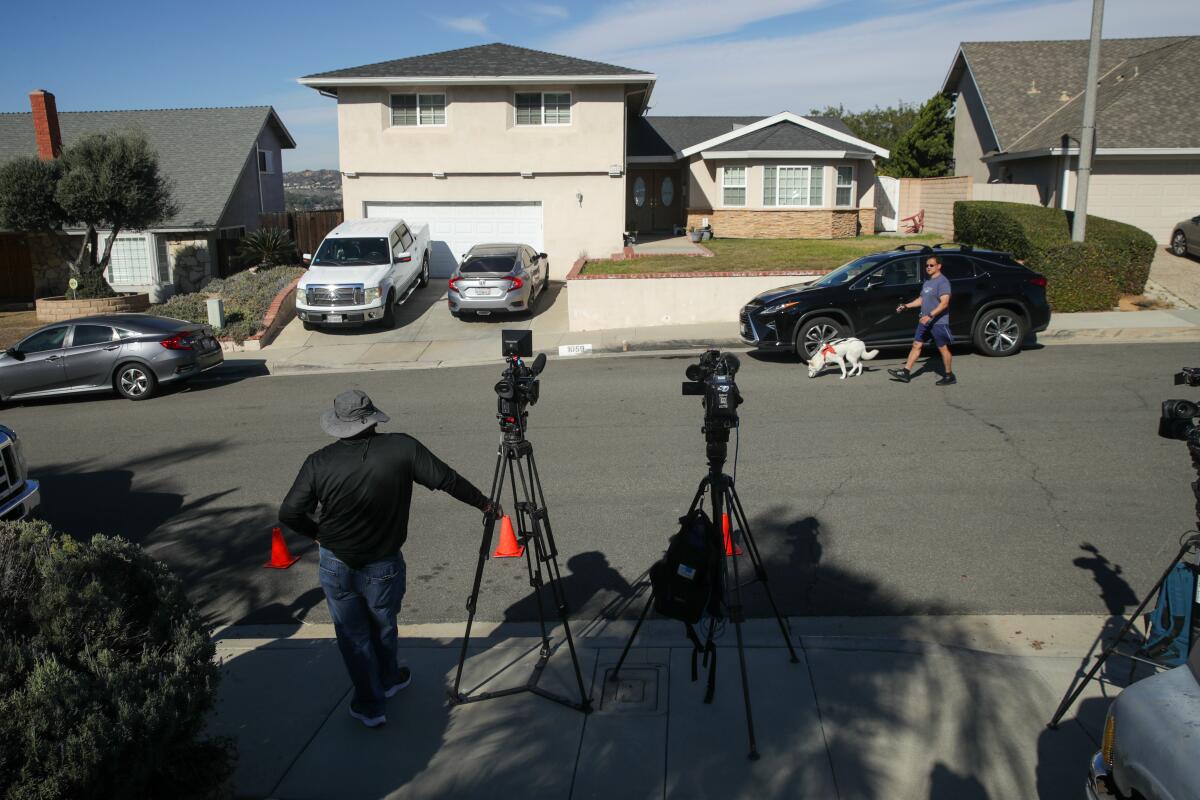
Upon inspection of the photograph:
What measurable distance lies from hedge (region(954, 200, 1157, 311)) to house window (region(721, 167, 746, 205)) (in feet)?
33.2

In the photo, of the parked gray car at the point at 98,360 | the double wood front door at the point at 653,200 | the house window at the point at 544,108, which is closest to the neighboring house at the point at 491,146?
the house window at the point at 544,108

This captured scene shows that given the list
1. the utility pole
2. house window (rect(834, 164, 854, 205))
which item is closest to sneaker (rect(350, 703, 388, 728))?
the utility pole

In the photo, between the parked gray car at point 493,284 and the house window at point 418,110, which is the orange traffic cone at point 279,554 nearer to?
the parked gray car at point 493,284

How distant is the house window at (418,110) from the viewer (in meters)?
25.0

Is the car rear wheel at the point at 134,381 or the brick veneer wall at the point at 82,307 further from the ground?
the brick veneer wall at the point at 82,307

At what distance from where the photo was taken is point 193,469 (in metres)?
10.6

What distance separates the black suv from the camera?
14.2 metres

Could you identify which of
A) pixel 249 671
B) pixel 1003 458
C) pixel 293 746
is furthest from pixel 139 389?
pixel 1003 458

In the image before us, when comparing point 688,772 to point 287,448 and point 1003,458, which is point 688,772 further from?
point 287,448

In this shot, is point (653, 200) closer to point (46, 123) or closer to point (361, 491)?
point (46, 123)

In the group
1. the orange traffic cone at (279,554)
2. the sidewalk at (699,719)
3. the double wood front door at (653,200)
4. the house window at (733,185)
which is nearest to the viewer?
the sidewalk at (699,719)

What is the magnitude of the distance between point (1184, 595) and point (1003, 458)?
4.91 meters

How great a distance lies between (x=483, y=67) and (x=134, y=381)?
43.9 feet

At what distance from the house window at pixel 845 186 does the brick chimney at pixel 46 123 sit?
2228 cm
